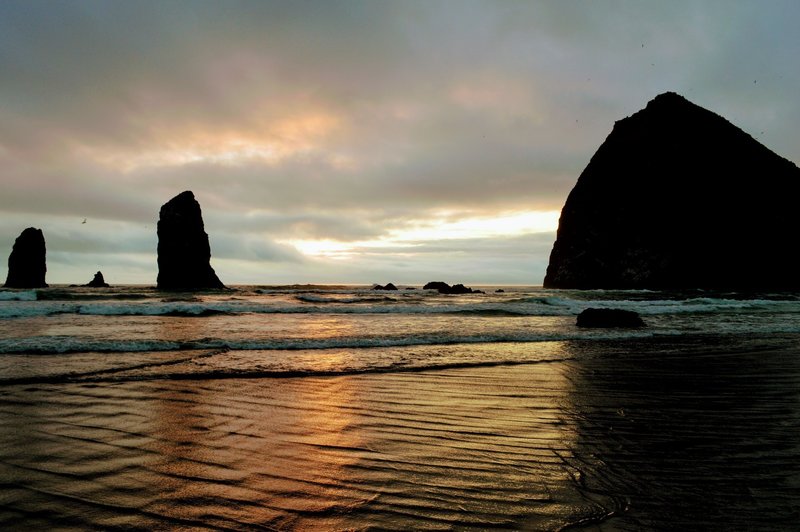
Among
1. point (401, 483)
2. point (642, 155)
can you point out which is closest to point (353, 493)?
point (401, 483)

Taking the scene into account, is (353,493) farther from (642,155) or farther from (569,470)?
(642,155)

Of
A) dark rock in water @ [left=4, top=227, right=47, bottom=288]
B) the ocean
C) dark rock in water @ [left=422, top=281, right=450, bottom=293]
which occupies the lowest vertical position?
the ocean

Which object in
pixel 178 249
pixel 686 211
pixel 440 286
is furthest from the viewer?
pixel 686 211

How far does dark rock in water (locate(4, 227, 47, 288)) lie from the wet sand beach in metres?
→ 81.2

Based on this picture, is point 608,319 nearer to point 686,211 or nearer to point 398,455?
point 398,455

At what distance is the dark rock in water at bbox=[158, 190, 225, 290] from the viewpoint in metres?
62.9

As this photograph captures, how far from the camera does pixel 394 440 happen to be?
176 inches

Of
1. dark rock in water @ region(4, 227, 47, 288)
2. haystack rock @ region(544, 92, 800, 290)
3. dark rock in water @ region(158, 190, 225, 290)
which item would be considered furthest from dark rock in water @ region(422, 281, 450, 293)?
dark rock in water @ region(4, 227, 47, 288)

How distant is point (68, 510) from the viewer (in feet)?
9.50

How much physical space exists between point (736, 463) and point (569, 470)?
1477 millimetres

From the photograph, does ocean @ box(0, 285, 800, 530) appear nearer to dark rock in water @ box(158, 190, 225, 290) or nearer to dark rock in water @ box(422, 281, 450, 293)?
dark rock in water @ box(422, 281, 450, 293)

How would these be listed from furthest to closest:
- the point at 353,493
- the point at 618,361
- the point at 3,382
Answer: the point at 618,361
the point at 3,382
the point at 353,493

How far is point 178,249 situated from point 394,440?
65825 mm

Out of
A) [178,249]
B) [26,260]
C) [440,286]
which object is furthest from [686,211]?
[26,260]
